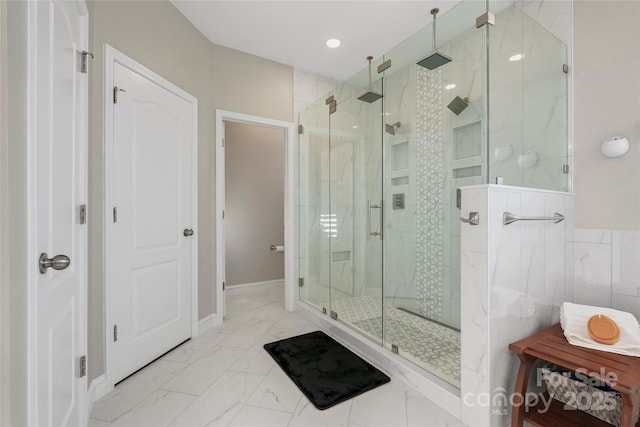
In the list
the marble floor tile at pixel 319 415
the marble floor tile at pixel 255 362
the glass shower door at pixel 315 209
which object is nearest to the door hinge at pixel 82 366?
the marble floor tile at pixel 255 362

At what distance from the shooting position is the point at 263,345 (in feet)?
8.28

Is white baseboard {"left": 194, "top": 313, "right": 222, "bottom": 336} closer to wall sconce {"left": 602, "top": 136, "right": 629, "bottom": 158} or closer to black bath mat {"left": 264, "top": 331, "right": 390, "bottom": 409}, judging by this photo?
black bath mat {"left": 264, "top": 331, "right": 390, "bottom": 409}

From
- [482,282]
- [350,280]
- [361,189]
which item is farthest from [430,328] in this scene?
[361,189]

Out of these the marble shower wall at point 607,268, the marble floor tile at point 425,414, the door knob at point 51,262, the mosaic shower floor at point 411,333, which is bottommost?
the marble floor tile at point 425,414

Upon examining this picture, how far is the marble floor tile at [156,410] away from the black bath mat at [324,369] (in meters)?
0.68

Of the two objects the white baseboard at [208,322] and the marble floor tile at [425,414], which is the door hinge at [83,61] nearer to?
the white baseboard at [208,322]

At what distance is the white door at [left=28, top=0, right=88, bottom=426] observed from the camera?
0.95 meters

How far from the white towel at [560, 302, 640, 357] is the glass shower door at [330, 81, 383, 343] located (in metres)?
1.18

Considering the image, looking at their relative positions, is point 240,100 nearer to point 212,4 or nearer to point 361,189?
point 212,4

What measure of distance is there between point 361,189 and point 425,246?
31.0 inches

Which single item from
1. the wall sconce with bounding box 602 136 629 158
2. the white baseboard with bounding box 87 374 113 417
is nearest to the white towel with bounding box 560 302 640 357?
→ the wall sconce with bounding box 602 136 629 158

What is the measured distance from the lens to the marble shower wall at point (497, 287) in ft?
4.82
